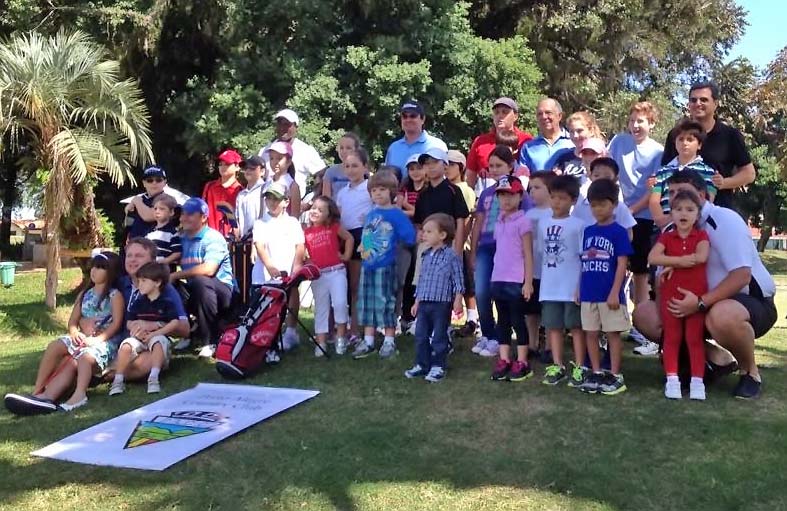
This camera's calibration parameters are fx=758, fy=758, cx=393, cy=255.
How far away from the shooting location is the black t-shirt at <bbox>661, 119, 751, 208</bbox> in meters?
5.81

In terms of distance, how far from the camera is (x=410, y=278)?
691 cm

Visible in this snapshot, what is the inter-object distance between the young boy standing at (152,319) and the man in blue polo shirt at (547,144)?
320 centimetres

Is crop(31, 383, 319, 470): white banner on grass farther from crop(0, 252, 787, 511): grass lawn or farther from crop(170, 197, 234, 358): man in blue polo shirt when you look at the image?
crop(170, 197, 234, 358): man in blue polo shirt

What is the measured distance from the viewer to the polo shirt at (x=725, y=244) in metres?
4.94

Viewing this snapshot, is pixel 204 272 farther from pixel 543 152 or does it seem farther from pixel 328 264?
pixel 543 152

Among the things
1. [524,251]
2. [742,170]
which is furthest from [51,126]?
[742,170]

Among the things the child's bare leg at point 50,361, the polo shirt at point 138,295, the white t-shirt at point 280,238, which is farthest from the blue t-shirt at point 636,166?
the child's bare leg at point 50,361

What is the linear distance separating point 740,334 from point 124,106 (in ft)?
33.2

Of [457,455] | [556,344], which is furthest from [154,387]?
[556,344]

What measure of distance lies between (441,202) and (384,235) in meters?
0.56

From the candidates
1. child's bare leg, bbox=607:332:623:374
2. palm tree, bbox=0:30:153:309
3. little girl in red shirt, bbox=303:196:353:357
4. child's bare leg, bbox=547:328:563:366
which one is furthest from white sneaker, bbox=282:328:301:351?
palm tree, bbox=0:30:153:309

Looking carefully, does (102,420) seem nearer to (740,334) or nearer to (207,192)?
(207,192)

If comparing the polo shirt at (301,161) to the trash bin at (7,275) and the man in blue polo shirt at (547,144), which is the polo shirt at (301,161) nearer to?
the man in blue polo shirt at (547,144)

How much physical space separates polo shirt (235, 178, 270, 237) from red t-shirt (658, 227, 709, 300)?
388cm
